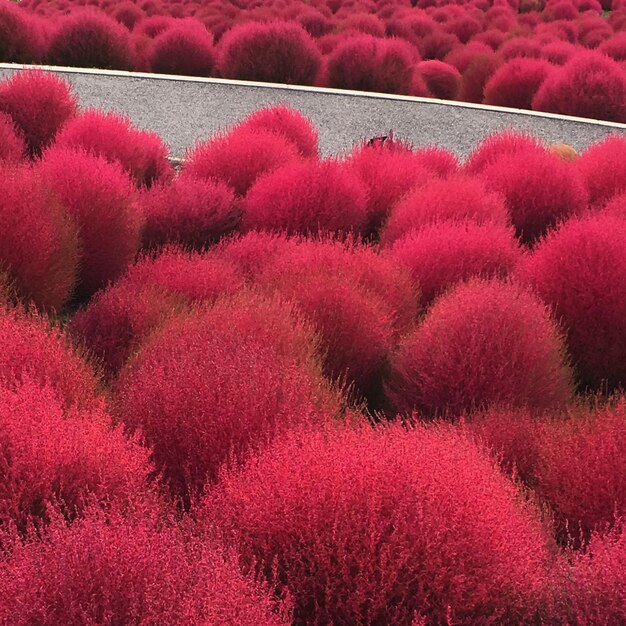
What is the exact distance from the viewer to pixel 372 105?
7320mm

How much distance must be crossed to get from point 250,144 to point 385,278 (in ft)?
6.19

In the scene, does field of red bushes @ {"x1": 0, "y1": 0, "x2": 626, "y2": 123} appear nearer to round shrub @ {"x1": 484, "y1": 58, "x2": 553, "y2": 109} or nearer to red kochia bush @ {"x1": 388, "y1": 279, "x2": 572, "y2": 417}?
round shrub @ {"x1": 484, "y1": 58, "x2": 553, "y2": 109}

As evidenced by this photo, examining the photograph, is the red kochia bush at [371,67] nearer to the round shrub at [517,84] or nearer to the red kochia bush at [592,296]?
the round shrub at [517,84]

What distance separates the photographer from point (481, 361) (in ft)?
9.29

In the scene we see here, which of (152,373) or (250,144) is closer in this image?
(152,373)

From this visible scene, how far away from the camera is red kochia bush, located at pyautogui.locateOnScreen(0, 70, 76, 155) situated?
525 centimetres

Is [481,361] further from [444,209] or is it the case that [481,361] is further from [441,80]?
[441,80]

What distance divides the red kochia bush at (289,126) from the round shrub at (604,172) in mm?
1585

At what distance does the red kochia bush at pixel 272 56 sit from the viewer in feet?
26.7

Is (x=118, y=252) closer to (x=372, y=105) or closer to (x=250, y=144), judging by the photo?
(x=250, y=144)

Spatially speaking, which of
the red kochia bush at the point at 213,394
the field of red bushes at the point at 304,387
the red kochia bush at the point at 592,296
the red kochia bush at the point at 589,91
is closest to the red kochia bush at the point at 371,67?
the red kochia bush at the point at 589,91

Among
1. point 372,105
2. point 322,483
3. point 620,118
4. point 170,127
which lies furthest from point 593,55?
point 322,483

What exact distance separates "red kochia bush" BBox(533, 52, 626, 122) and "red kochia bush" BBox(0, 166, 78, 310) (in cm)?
492

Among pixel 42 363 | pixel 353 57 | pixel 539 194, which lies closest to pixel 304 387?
pixel 42 363
